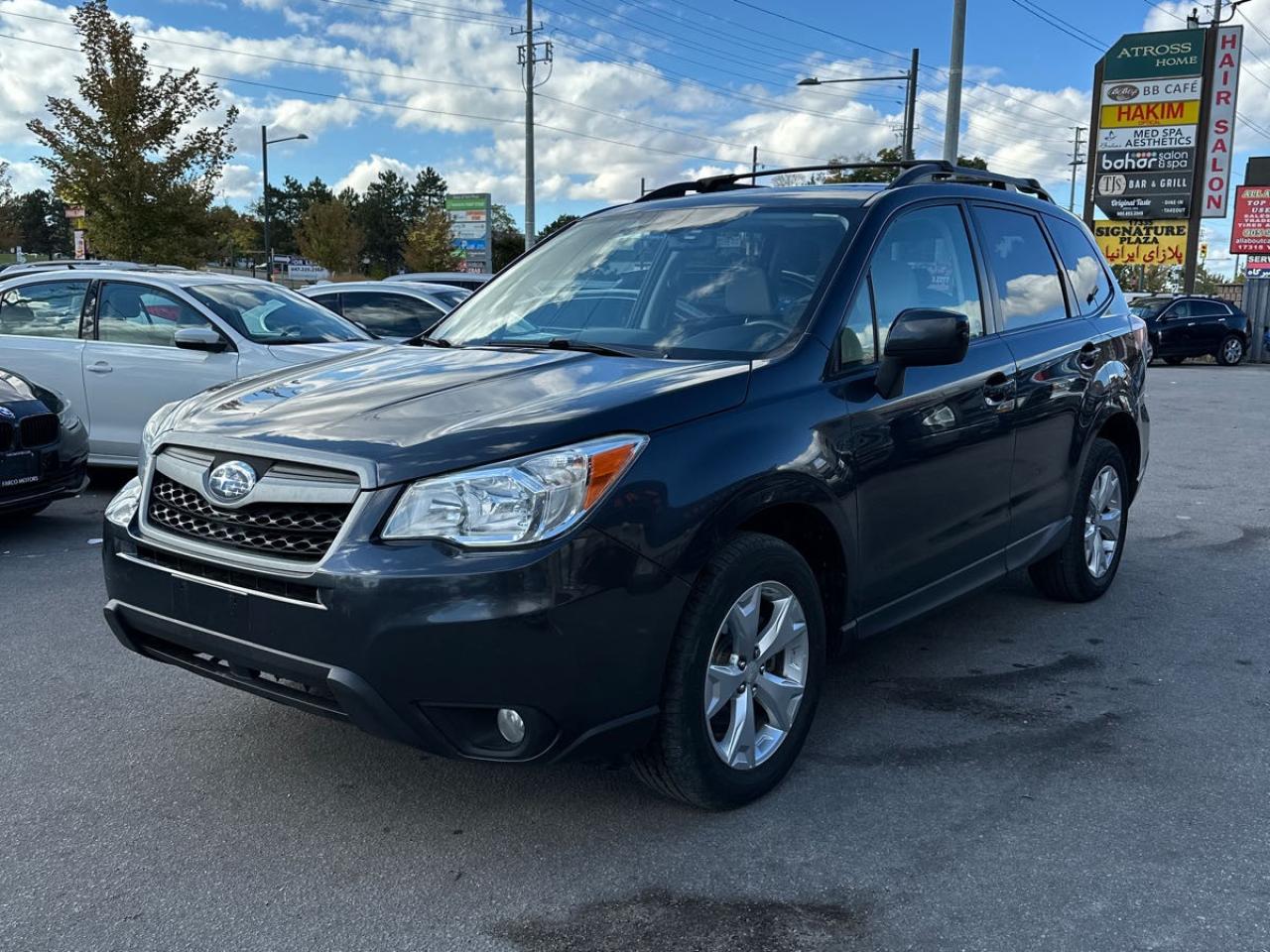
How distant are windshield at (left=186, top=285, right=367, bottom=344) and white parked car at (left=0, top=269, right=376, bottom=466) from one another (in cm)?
1

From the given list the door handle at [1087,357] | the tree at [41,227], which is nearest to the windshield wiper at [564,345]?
the door handle at [1087,357]

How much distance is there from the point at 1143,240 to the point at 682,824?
35164 mm

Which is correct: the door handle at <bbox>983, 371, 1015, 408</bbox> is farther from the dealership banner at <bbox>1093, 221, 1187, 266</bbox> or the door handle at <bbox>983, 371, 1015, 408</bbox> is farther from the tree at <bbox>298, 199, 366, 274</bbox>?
the tree at <bbox>298, 199, 366, 274</bbox>

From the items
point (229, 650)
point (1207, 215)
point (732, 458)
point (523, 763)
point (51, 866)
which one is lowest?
point (51, 866)

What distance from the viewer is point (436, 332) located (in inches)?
175

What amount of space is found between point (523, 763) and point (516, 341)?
169cm

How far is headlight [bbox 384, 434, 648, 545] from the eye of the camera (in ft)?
8.95

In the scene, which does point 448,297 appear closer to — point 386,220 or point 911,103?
point 911,103

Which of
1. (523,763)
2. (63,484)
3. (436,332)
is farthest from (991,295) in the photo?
(63,484)

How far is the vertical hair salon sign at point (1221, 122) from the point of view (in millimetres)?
31375

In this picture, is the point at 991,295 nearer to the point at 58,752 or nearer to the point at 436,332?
the point at 436,332

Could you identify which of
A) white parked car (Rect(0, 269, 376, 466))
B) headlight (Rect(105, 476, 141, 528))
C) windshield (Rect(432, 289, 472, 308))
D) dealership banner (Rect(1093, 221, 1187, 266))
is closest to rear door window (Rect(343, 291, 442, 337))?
windshield (Rect(432, 289, 472, 308))

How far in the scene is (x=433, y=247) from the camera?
218 ft

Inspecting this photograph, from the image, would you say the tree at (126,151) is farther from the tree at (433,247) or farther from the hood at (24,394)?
the tree at (433,247)
